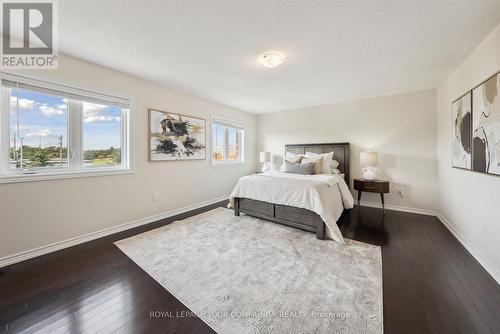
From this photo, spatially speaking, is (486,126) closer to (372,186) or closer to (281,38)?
(372,186)

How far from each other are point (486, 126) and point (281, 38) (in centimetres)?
225

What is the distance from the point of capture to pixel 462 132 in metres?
2.39

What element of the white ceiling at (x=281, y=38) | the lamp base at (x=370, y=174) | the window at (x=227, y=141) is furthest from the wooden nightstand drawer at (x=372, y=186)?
the window at (x=227, y=141)

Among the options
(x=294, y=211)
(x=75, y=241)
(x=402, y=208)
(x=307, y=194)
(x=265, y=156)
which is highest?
(x=265, y=156)

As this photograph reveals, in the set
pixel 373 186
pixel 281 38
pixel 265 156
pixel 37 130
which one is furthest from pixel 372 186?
pixel 37 130

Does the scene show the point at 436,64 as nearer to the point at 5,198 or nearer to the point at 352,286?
the point at 352,286

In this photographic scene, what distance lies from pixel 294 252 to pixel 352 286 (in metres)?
0.68

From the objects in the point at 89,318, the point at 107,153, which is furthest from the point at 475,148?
the point at 107,153

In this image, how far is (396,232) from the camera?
2.76m

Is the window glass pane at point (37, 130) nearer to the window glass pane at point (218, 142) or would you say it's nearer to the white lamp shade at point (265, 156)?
the window glass pane at point (218, 142)

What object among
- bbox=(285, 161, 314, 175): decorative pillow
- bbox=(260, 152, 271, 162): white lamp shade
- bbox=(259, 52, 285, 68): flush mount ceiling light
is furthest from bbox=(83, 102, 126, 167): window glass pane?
bbox=(260, 152, 271, 162): white lamp shade

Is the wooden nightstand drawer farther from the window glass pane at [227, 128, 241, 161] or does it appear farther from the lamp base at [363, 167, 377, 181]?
the window glass pane at [227, 128, 241, 161]

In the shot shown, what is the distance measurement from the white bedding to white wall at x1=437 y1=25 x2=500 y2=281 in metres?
1.33

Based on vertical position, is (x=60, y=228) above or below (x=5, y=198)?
below
